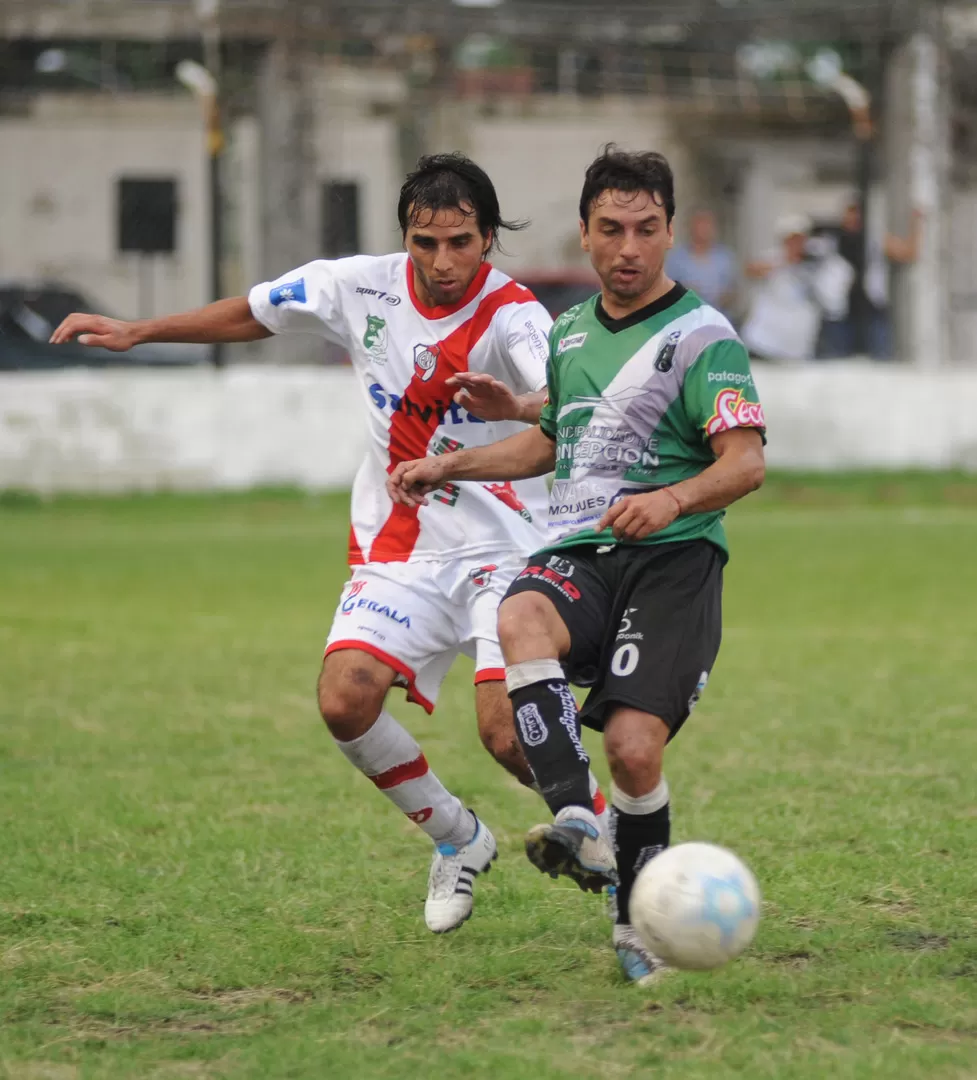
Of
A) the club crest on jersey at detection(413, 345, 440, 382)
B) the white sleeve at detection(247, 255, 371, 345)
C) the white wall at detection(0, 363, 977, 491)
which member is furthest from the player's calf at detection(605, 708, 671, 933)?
the white wall at detection(0, 363, 977, 491)

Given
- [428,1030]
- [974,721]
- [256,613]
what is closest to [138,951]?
[428,1030]

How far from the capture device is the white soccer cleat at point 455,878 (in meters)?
5.02

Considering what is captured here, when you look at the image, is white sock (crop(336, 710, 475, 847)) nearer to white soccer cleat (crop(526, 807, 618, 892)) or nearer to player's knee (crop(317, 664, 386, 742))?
player's knee (crop(317, 664, 386, 742))

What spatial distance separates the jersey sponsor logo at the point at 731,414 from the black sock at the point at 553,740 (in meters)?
0.71

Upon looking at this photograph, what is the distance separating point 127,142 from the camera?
92.7 ft

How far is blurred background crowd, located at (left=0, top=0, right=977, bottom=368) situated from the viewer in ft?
64.1

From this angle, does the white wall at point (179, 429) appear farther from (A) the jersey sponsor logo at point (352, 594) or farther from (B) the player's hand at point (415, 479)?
(B) the player's hand at point (415, 479)

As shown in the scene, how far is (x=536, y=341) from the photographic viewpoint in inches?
206

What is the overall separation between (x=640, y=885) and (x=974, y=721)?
4143 mm

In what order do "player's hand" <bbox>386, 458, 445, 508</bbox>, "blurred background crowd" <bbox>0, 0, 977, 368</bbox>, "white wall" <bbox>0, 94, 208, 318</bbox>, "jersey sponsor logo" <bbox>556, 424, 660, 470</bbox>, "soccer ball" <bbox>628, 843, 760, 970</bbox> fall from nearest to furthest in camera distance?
"soccer ball" <bbox>628, 843, 760, 970</bbox> → "jersey sponsor logo" <bbox>556, 424, 660, 470</bbox> → "player's hand" <bbox>386, 458, 445, 508</bbox> → "blurred background crowd" <bbox>0, 0, 977, 368</bbox> → "white wall" <bbox>0, 94, 208, 318</bbox>

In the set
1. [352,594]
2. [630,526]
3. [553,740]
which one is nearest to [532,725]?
[553,740]

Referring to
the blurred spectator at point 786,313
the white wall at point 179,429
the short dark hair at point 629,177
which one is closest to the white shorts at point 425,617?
the short dark hair at point 629,177

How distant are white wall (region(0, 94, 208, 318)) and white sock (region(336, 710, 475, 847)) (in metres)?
23.1

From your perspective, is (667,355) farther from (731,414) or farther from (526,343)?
(526,343)
